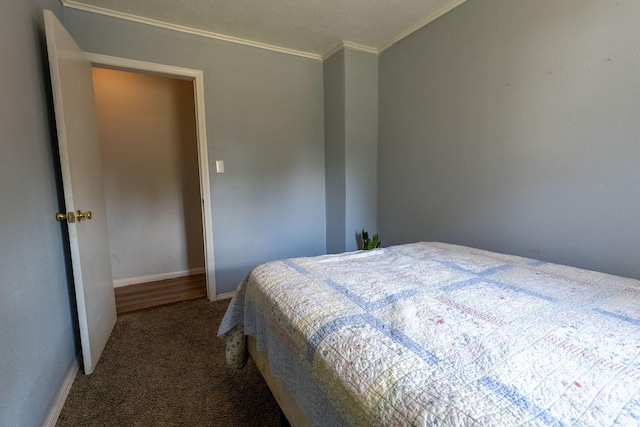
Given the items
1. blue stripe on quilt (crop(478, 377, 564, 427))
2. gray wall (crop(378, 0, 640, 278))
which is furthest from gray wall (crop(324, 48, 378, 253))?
blue stripe on quilt (crop(478, 377, 564, 427))

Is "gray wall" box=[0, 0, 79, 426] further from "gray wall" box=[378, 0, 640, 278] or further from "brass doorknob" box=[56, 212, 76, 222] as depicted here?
"gray wall" box=[378, 0, 640, 278]

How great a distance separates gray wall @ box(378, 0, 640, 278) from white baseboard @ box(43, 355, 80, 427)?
2.42 m

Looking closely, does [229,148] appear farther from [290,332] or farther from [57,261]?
[290,332]

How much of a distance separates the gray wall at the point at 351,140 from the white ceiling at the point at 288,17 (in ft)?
0.66

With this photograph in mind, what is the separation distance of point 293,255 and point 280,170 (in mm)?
853

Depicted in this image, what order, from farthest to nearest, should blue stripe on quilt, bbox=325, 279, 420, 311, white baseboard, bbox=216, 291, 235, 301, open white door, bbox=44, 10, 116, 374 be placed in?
white baseboard, bbox=216, 291, 235, 301 < open white door, bbox=44, 10, 116, 374 < blue stripe on quilt, bbox=325, 279, 420, 311

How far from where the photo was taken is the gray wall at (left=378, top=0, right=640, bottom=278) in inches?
55.2

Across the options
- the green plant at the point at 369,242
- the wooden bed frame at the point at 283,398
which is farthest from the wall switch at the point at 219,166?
the wooden bed frame at the point at 283,398

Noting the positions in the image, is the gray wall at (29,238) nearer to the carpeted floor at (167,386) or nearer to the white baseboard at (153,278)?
the carpeted floor at (167,386)

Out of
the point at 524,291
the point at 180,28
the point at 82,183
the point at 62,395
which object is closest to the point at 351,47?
the point at 180,28

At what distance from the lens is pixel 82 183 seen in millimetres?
1712

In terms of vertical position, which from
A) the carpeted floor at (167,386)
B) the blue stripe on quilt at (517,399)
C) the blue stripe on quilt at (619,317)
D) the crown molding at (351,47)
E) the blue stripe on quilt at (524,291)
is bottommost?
the carpeted floor at (167,386)

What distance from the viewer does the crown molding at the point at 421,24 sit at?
2.06 meters

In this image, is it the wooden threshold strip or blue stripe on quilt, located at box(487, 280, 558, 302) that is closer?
blue stripe on quilt, located at box(487, 280, 558, 302)
